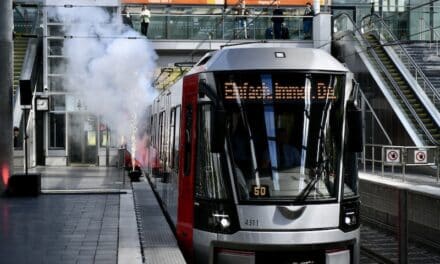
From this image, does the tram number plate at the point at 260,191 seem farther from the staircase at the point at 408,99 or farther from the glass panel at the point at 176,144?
the staircase at the point at 408,99

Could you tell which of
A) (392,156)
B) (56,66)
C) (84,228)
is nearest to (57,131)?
(56,66)

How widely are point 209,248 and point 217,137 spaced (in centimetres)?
131

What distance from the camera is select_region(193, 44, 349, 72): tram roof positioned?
7.99 meters

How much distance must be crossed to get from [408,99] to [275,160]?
638 inches

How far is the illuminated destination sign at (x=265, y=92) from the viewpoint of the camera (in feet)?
25.8

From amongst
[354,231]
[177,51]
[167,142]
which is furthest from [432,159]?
[177,51]

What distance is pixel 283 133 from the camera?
777cm

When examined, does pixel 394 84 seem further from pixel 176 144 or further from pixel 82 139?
pixel 176 144

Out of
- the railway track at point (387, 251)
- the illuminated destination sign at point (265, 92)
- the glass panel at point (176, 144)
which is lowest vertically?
the railway track at point (387, 251)

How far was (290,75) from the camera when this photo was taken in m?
7.95

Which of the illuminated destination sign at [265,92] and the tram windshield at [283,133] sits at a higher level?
the illuminated destination sign at [265,92]

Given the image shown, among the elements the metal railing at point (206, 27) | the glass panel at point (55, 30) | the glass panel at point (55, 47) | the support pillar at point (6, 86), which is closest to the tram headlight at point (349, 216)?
the support pillar at point (6, 86)

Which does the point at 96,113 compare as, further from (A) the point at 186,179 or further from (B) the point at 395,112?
(A) the point at 186,179

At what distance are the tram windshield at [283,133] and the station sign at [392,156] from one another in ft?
32.4
